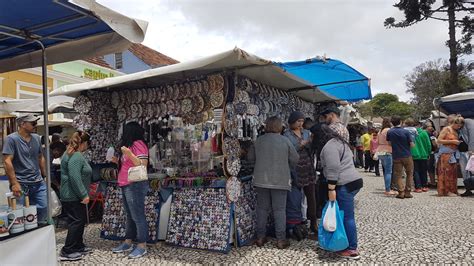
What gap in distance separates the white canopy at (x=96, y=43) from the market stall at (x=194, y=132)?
0.96m

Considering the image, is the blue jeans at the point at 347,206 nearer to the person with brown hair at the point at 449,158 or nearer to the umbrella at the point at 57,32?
the umbrella at the point at 57,32

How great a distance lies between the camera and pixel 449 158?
7.41 metres

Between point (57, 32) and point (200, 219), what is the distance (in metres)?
2.47

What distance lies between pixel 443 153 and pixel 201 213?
5769 millimetres

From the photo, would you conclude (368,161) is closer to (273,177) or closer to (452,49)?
(452,49)

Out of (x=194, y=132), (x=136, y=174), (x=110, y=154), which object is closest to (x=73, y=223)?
(x=136, y=174)

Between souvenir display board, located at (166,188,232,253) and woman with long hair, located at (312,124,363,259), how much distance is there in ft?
3.90

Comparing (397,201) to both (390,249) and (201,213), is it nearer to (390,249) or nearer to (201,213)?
(390,249)

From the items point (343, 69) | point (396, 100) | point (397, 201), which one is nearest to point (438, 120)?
point (397, 201)

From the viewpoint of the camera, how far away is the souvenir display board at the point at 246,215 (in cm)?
425

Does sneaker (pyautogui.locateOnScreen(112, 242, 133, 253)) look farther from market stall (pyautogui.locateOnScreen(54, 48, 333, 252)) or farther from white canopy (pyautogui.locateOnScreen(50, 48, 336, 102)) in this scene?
white canopy (pyautogui.locateOnScreen(50, 48, 336, 102))

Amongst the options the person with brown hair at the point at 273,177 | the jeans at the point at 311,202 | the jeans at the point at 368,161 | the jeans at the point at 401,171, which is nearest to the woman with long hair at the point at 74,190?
the person with brown hair at the point at 273,177

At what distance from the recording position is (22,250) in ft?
8.29

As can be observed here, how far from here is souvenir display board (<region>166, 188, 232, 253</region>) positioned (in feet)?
13.4
